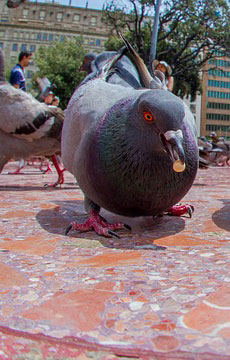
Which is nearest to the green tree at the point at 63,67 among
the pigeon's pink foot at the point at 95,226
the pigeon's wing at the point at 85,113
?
the pigeon's wing at the point at 85,113

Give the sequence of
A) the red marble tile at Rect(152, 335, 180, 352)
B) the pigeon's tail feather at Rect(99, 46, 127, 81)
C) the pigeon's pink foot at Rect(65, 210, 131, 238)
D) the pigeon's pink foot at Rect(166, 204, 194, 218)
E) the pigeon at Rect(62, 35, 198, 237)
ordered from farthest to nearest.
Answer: the pigeon's tail feather at Rect(99, 46, 127, 81) → the pigeon's pink foot at Rect(166, 204, 194, 218) → the pigeon's pink foot at Rect(65, 210, 131, 238) → the pigeon at Rect(62, 35, 198, 237) → the red marble tile at Rect(152, 335, 180, 352)

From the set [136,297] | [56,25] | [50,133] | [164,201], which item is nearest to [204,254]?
[164,201]

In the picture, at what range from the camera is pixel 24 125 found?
4438 mm

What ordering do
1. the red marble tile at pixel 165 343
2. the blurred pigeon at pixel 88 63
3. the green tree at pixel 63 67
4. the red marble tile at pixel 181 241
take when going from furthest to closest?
the green tree at pixel 63 67
the blurred pigeon at pixel 88 63
the red marble tile at pixel 181 241
the red marble tile at pixel 165 343

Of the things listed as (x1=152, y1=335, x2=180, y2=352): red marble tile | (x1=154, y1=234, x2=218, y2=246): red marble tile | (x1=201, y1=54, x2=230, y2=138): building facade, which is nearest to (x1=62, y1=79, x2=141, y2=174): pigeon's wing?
(x1=154, y1=234, x2=218, y2=246): red marble tile

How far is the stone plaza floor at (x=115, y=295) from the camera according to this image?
92 centimetres

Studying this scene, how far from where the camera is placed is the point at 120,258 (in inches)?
66.2

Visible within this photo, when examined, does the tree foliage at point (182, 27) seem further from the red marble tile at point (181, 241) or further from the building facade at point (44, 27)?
the building facade at point (44, 27)

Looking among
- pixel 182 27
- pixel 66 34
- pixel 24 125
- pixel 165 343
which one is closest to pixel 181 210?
pixel 165 343

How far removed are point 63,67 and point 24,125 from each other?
21800 mm

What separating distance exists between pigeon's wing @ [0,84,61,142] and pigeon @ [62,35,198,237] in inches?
85.5

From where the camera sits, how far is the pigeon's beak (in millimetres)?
1616

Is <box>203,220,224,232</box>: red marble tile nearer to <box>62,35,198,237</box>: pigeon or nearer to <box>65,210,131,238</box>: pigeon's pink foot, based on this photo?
<box>62,35,198,237</box>: pigeon

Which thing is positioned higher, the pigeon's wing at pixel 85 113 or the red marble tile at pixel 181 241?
the pigeon's wing at pixel 85 113
